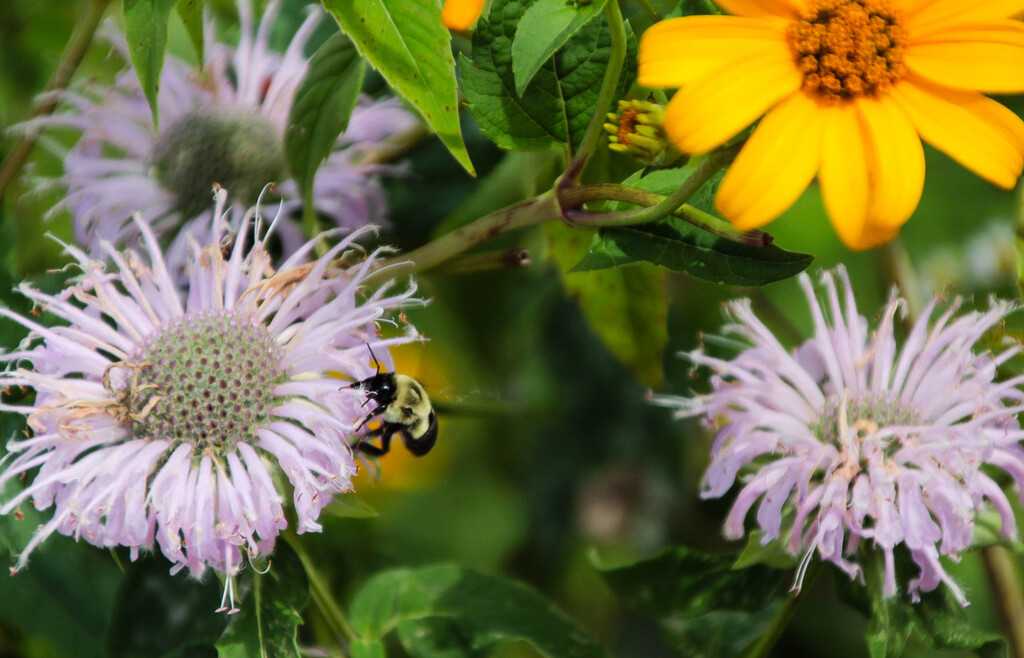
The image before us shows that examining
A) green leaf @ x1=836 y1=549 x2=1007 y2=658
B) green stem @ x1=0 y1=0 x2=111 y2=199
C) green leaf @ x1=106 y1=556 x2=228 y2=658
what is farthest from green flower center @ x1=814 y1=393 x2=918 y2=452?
green stem @ x1=0 y1=0 x2=111 y2=199

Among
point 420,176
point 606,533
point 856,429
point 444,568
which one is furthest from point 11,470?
point 606,533

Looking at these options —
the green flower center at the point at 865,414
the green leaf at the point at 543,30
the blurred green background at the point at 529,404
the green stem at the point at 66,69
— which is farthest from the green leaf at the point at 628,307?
the green stem at the point at 66,69

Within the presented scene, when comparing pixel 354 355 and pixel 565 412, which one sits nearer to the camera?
pixel 354 355

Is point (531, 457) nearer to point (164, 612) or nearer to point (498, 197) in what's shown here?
point (498, 197)

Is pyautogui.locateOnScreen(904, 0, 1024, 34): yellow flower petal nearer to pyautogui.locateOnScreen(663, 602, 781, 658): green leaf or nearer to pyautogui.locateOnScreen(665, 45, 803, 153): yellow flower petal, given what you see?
pyautogui.locateOnScreen(665, 45, 803, 153): yellow flower petal

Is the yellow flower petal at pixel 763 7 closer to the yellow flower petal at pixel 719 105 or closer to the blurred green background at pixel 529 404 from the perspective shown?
the yellow flower petal at pixel 719 105
